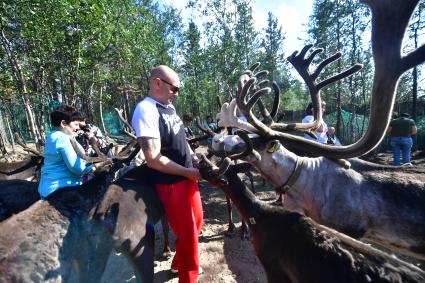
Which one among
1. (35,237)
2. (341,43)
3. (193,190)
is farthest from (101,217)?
(341,43)

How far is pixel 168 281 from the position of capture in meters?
A: 4.02

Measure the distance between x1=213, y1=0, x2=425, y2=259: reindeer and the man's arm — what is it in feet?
2.95

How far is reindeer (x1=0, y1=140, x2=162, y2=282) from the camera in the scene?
238 cm

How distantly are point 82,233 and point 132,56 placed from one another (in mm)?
14624

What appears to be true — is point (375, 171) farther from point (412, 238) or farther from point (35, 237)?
point (35, 237)

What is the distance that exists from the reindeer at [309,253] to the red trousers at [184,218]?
0.62 m

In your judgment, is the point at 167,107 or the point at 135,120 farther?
the point at 167,107

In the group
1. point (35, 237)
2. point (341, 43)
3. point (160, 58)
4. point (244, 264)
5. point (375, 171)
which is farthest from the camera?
point (160, 58)

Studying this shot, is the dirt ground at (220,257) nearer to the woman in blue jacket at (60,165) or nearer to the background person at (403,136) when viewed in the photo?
the woman in blue jacket at (60,165)

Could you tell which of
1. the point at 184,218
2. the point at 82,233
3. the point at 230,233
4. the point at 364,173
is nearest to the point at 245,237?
the point at 230,233

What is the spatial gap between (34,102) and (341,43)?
55.7 feet

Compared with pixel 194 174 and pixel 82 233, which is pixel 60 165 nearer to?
pixel 82 233

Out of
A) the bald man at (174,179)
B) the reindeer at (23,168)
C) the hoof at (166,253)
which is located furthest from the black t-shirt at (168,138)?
the reindeer at (23,168)

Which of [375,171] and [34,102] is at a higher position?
[34,102]
